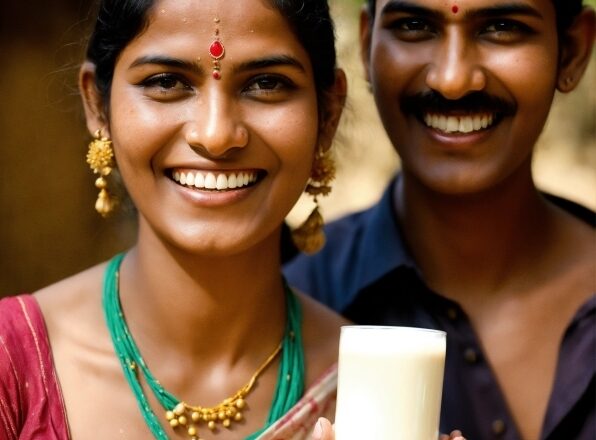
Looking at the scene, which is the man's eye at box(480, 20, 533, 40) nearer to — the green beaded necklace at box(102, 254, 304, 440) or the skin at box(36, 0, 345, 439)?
the skin at box(36, 0, 345, 439)

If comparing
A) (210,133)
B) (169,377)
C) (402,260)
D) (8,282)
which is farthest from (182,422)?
(8,282)

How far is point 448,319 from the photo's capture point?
3369 millimetres

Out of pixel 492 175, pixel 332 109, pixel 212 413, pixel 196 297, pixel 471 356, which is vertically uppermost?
pixel 332 109

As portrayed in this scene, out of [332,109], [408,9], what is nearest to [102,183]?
[332,109]

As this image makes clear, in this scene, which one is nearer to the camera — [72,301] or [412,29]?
[72,301]

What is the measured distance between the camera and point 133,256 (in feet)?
9.57

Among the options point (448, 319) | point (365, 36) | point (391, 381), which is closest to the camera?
point (391, 381)

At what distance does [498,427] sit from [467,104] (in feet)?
2.83

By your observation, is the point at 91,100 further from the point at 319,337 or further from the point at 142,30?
the point at 319,337

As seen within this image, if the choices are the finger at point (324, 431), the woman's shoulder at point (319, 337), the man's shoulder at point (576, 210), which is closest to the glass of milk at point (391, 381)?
the finger at point (324, 431)

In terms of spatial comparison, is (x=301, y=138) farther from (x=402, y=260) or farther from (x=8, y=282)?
(x=8, y=282)

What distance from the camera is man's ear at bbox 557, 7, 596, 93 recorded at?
3.35m

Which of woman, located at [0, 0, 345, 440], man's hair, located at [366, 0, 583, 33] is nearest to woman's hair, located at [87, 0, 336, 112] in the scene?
woman, located at [0, 0, 345, 440]

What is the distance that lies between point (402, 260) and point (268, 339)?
0.65 metres
